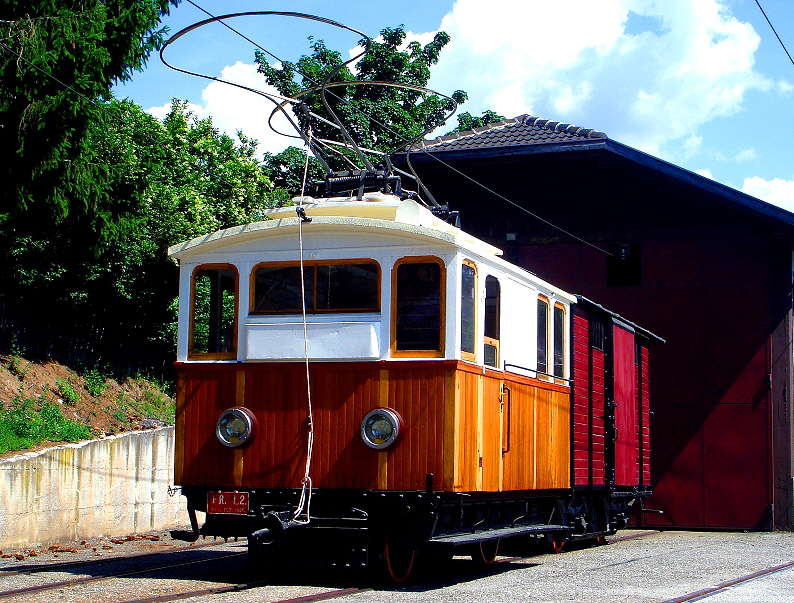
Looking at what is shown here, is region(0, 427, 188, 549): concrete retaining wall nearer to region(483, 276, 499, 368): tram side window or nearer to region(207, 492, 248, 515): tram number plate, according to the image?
region(207, 492, 248, 515): tram number plate

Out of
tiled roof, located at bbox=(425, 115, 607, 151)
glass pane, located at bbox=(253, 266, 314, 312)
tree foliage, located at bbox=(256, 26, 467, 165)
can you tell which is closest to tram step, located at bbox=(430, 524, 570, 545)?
glass pane, located at bbox=(253, 266, 314, 312)

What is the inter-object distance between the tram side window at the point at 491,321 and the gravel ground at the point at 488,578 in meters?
2.16

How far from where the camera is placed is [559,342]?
40.4ft

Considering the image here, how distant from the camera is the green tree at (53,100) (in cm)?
1502

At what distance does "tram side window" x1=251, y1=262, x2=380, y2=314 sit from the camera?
9641 millimetres

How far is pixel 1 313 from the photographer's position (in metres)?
18.2

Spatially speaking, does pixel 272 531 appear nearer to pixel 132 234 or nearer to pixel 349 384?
pixel 349 384

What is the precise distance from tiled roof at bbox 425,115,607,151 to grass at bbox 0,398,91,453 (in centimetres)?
902

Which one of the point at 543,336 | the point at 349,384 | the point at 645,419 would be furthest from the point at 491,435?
the point at 645,419

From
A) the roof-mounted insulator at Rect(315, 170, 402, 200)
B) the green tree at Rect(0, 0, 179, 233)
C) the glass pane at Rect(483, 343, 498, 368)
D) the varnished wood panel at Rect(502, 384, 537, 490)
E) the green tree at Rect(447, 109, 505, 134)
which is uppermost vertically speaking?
the green tree at Rect(447, 109, 505, 134)

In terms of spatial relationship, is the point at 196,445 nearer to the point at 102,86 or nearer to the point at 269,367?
the point at 269,367

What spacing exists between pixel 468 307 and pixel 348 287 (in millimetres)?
1136

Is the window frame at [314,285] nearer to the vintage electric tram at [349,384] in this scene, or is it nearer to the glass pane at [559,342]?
the vintage electric tram at [349,384]

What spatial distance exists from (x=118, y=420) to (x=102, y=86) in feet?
20.0
